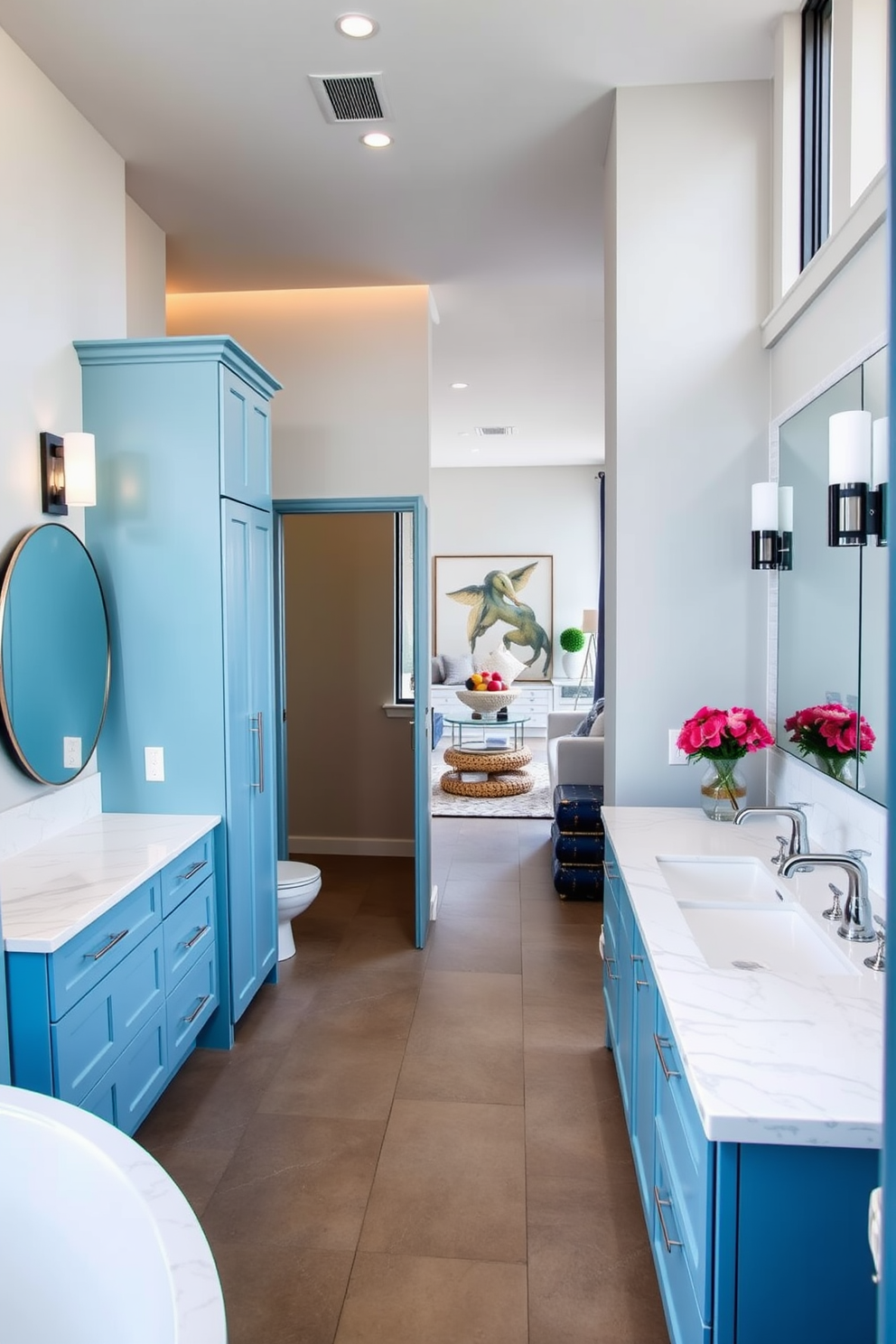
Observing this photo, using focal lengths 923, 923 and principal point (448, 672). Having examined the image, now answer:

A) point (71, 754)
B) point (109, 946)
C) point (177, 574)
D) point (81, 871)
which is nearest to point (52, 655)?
point (71, 754)

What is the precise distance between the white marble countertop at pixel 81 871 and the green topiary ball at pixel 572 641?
7.26 m

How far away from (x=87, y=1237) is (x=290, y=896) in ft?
8.00

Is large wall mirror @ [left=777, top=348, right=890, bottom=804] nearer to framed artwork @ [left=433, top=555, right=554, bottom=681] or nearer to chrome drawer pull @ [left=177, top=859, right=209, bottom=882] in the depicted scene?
chrome drawer pull @ [left=177, top=859, right=209, bottom=882]

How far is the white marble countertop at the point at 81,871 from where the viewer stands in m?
2.02

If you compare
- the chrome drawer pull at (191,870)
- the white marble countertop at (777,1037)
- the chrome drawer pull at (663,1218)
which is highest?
the white marble countertop at (777,1037)

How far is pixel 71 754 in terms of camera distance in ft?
9.12

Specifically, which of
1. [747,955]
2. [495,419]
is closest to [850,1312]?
[747,955]

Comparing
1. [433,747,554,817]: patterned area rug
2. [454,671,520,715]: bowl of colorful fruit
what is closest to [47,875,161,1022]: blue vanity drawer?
[433,747,554,817]: patterned area rug

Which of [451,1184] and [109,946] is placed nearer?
[109,946]

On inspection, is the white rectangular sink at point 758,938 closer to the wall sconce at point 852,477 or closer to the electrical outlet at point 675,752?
the wall sconce at point 852,477

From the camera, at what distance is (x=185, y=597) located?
2986mm

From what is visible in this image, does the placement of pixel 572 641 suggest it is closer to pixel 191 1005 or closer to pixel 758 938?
pixel 191 1005

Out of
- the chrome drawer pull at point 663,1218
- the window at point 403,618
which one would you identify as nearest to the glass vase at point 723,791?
the chrome drawer pull at point 663,1218

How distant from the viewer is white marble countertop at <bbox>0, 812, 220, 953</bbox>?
2.02 meters
